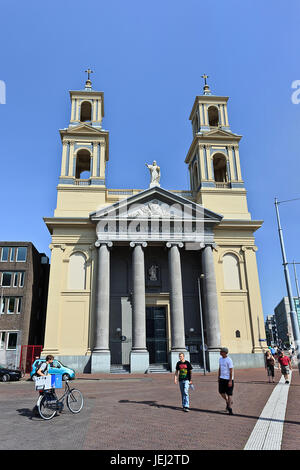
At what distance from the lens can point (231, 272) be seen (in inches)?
1335

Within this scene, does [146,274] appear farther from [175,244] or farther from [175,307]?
[175,307]

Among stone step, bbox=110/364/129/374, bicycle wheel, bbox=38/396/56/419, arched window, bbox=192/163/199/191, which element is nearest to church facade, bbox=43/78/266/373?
stone step, bbox=110/364/129/374

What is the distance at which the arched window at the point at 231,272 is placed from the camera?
33.5 m

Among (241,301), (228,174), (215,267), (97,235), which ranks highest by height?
(228,174)

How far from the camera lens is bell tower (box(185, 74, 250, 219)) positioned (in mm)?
36656

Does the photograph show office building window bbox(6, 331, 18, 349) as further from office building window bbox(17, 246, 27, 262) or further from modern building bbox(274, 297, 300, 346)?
modern building bbox(274, 297, 300, 346)

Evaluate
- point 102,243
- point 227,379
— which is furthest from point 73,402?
point 102,243

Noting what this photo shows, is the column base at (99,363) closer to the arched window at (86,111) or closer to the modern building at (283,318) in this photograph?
the arched window at (86,111)

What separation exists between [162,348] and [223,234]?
12.3 metres

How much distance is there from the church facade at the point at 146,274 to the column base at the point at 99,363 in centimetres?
8

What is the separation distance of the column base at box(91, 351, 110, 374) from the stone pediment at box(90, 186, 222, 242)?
9.94 m
